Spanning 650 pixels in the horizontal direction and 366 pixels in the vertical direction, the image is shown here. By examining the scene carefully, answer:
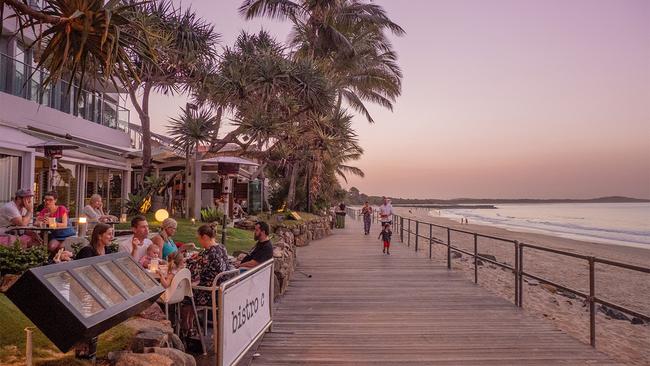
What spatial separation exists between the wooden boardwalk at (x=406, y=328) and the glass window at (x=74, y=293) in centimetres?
217

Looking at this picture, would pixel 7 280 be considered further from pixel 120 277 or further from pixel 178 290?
pixel 120 277

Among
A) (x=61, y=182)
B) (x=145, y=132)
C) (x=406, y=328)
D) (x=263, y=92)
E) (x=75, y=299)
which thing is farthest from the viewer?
(x=145, y=132)

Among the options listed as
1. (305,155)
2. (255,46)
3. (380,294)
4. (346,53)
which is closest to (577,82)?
(346,53)

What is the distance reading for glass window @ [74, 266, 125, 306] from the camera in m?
2.71

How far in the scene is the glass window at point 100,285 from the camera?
8.90 feet

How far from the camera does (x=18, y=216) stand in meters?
7.27

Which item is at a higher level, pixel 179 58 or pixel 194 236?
pixel 179 58

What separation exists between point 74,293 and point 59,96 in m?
14.9

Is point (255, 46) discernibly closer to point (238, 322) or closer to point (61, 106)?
point (61, 106)

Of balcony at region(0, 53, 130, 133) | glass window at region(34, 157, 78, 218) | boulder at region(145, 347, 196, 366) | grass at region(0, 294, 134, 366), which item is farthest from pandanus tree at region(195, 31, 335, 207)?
boulder at region(145, 347, 196, 366)

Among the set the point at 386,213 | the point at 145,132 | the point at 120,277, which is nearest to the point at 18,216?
the point at 120,277

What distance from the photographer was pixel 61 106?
14992 mm

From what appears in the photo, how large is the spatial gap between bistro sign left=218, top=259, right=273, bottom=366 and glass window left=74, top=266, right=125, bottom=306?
28.0 inches

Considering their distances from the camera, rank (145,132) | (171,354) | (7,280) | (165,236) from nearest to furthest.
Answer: (171,354), (7,280), (165,236), (145,132)
